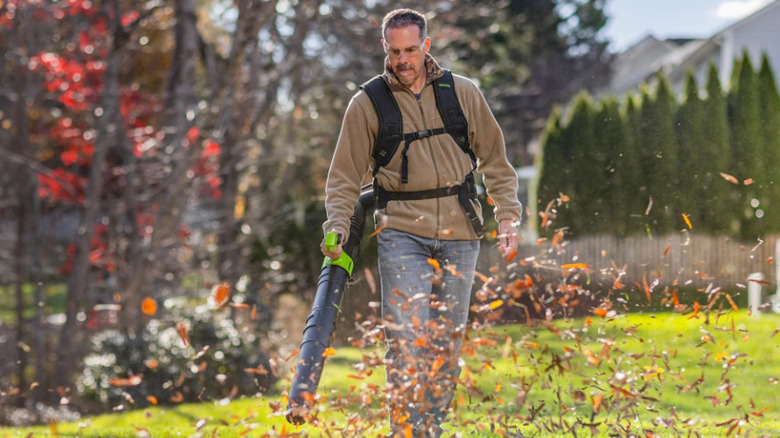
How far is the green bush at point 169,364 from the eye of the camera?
871cm

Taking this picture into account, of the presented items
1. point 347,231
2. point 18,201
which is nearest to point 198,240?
point 18,201

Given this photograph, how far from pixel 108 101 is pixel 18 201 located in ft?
6.47

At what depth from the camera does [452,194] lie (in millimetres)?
3896

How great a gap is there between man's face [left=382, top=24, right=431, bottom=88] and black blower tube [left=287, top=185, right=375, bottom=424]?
2.10 feet

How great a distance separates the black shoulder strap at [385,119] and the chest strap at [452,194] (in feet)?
0.46

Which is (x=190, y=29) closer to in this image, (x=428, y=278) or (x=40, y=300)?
(x=40, y=300)

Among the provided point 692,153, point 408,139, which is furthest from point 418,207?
point 692,153

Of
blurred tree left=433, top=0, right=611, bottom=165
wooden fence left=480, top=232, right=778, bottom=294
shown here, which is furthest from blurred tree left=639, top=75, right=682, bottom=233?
blurred tree left=433, top=0, right=611, bottom=165

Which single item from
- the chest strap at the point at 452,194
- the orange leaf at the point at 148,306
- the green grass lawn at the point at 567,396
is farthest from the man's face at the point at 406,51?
the orange leaf at the point at 148,306

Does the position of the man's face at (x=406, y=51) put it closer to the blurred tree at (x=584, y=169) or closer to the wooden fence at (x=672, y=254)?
the wooden fence at (x=672, y=254)

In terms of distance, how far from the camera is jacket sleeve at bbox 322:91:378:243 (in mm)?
3879

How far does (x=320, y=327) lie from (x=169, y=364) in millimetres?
5418

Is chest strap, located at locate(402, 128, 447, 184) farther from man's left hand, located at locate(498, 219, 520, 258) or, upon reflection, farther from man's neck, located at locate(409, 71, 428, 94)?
man's left hand, located at locate(498, 219, 520, 258)

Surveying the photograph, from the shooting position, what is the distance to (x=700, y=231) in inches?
571
